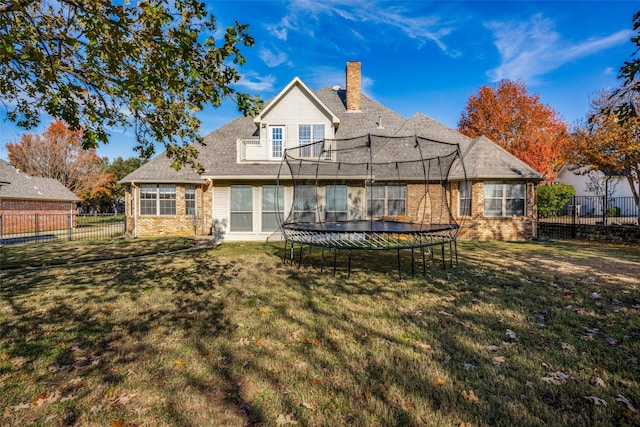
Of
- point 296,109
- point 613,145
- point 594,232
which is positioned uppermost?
point 296,109

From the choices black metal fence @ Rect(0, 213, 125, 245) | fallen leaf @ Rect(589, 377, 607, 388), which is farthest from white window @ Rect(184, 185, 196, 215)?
fallen leaf @ Rect(589, 377, 607, 388)

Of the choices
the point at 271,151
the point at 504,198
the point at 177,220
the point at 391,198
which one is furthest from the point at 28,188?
the point at 504,198

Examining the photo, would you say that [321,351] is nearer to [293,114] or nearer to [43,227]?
[293,114]

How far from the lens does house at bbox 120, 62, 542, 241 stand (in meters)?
13.1

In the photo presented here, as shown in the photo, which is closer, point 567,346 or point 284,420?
point 284,420

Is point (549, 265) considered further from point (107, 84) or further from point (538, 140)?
point (538, 140)

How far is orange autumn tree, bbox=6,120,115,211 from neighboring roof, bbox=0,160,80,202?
6787 millimetres

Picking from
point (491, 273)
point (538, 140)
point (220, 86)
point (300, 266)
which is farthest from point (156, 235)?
point (538, 140)

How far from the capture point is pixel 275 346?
3.53 m

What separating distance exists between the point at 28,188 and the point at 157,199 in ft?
47.3

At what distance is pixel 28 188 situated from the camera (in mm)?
22297

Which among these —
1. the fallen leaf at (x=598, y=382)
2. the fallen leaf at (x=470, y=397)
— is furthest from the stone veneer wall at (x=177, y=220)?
the fallen leaf at (x=598, y=382)

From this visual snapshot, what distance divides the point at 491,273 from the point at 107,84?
28.6 ft

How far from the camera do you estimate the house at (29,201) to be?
2012 cm
